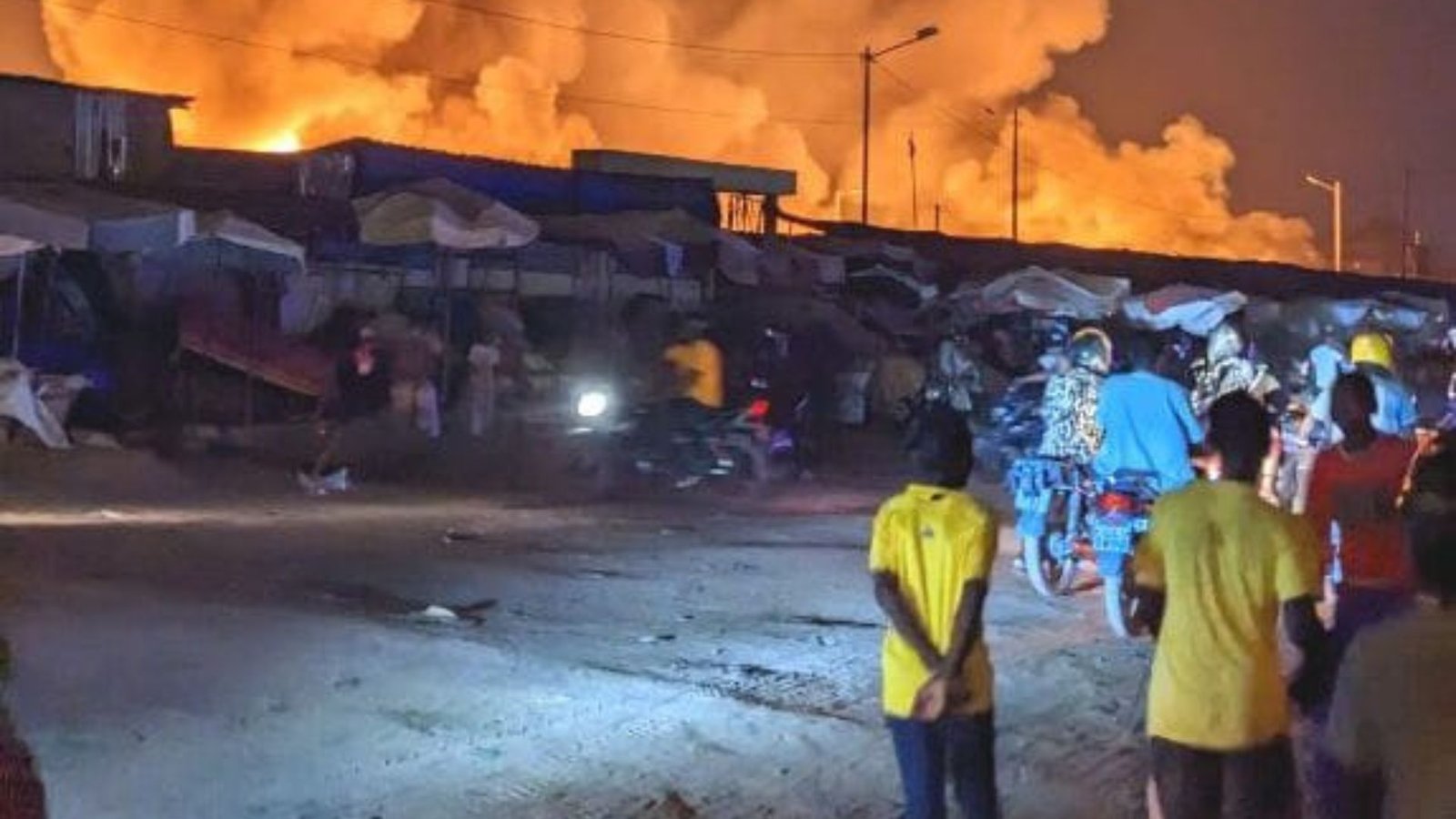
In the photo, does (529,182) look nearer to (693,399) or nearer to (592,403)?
(592,403)

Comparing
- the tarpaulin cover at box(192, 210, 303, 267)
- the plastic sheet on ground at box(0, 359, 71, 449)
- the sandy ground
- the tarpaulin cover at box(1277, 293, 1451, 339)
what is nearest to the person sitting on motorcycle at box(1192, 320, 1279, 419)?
the sandy ground

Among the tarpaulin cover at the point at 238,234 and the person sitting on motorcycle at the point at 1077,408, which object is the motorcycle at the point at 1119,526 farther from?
the tarpaulin cover at the point at 238,234

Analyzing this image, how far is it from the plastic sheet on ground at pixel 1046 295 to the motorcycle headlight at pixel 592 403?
9.89 m

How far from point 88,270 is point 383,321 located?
3.63m

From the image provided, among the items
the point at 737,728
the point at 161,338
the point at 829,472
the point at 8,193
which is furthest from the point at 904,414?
the point at 737,728

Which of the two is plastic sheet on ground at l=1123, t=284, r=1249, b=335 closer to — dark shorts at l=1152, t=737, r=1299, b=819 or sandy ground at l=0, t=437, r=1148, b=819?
sandy ground at l=0, t=437, r=1148, b=819

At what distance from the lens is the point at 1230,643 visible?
15.2 ft

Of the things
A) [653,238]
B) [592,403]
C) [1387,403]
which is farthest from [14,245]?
[1387,403]

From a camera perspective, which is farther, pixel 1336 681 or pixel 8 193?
pixel 8 193

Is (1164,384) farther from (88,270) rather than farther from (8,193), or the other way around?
(88,270)

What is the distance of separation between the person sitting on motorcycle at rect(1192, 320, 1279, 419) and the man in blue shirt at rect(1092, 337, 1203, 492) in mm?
3500

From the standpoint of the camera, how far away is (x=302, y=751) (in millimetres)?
7414

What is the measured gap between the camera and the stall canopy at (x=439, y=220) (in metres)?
21.4

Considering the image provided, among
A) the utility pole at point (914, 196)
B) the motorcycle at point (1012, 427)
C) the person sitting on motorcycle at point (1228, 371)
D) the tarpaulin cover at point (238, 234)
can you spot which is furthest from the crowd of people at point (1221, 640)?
the utility pole at point (914, 196)
